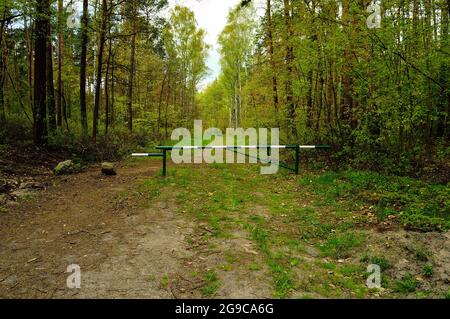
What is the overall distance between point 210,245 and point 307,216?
8.29 feet

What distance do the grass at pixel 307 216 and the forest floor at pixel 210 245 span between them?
0.03m

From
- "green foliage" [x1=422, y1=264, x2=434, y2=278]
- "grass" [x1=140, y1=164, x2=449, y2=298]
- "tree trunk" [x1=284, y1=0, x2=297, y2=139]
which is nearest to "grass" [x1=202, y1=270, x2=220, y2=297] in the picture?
"grass" [x1=140, y1=164, x2=449, y2=298]

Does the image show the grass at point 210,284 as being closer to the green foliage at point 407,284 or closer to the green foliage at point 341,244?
the green foliage at point 341,244

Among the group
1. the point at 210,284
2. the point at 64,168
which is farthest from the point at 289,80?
the point at 210,284

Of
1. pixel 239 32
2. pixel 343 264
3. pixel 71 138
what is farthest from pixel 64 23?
pixel 239 32

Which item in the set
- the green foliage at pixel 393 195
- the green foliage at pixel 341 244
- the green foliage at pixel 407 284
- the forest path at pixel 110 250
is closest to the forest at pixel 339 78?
the green foliage at pixel 393 195

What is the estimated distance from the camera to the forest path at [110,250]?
3877mm

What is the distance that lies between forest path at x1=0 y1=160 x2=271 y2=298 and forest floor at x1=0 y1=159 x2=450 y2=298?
2 centimetres

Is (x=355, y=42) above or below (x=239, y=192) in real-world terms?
above
